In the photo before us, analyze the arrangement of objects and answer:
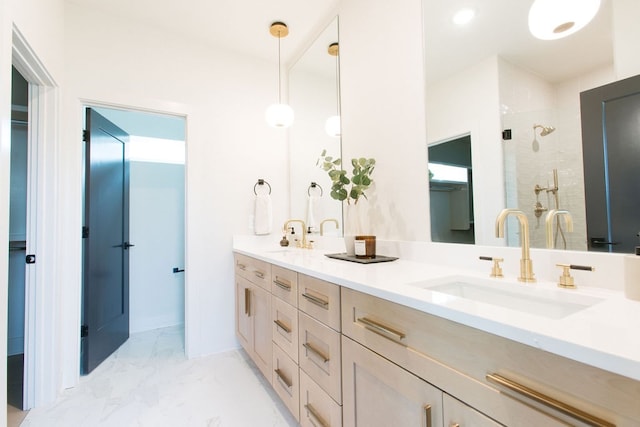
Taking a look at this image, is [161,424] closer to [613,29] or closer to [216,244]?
[216,244]

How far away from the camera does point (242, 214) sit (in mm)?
2518

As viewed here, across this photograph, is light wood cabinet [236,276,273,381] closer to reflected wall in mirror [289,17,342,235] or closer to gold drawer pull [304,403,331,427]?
gold drawer pull [304,403,331,427]

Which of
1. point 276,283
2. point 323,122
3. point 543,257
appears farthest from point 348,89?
point 543,257

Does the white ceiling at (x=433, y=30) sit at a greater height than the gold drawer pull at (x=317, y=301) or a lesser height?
greater

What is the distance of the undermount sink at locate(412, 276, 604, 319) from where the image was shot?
790 mm

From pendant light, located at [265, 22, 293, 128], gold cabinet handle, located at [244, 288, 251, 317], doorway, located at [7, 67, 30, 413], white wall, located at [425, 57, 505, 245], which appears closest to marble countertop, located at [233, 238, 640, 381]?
white wall, located at [425, 57, 505, 245]

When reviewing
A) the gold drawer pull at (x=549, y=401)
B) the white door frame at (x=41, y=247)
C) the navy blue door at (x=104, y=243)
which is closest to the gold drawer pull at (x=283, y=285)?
the gold drawer pull at (x=549, y=401)

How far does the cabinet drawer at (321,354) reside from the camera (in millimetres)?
1048

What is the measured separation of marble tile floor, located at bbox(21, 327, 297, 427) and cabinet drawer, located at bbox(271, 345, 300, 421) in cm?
19

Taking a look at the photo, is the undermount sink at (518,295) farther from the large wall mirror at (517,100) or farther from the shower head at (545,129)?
the shower head at (545,129)

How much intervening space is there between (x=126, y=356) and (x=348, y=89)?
2.67m

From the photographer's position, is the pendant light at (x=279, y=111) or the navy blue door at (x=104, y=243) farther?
the pendant light at (x=279, y=111)

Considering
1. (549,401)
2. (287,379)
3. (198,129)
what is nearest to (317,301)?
(287,379)

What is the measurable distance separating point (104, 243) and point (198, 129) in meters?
1.17
